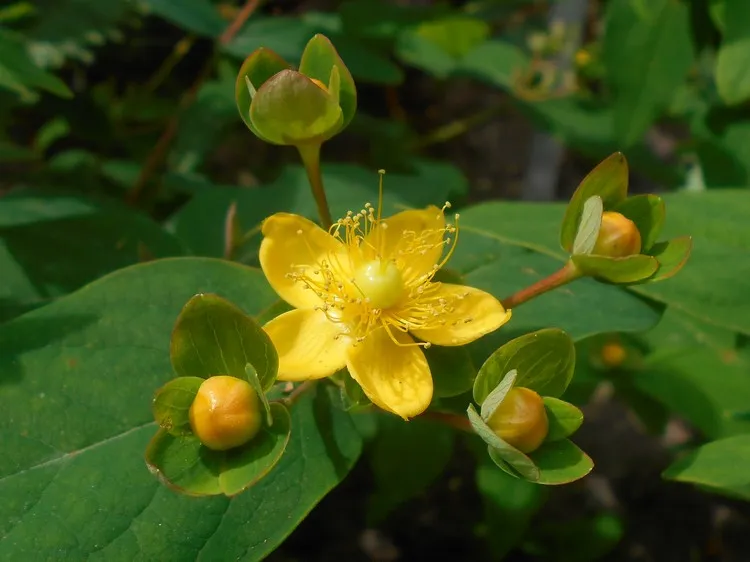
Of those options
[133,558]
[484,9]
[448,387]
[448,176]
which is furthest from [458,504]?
[484,9]

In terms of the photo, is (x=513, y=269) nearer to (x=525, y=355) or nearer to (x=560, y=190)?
(x=525, y=355)

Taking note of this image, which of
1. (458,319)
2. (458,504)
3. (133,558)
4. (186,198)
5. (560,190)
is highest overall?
(458,319)

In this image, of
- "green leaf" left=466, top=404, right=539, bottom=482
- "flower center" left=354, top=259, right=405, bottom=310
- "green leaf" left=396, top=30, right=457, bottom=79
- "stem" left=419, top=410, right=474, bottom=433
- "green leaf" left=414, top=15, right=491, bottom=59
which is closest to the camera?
Answer: "green leaf" left=466, top=404, right=539, bottom=482

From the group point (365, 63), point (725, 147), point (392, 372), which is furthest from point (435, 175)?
point (392, 372)

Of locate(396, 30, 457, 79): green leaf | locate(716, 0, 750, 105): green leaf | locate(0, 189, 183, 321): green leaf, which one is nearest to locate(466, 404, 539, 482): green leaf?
locate(0, 189, 183, 321): green leaf

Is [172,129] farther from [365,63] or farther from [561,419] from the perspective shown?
[561,419]

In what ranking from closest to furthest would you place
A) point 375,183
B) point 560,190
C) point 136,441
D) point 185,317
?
point 185,317 → point 136,441 → point 375,183 → point 560,190

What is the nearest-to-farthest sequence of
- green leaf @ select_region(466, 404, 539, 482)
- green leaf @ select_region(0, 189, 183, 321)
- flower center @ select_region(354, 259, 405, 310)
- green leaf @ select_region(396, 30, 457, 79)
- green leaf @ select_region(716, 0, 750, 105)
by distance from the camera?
green leaf @ select_region(466, 404, 539, 482) → flower center @ select_region(354, 259, 405, 310) → green leaf @ select_region(0, 189, 183, 321) → green leaf @ select_region(716, 0, 750, 105) → green leaf @ select_region(396, 30, 457, 79)

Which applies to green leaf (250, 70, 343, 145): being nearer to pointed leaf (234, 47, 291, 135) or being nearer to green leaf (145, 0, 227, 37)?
pointed leaf (234, 47, 291, 135)
